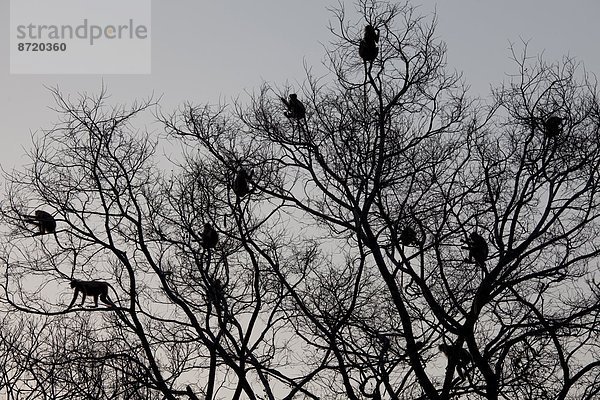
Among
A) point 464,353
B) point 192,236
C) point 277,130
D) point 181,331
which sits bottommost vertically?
point 464,353

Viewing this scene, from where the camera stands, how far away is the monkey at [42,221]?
1558 cm

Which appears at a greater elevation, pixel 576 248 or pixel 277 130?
pixel 277 130

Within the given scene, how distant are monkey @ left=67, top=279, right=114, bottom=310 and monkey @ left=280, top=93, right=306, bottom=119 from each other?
359 cm

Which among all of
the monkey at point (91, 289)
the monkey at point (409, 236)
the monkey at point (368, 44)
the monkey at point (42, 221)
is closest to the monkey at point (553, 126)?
the monkey at point (409, 236)

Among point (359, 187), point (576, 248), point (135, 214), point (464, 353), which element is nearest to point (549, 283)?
point (576, 248)

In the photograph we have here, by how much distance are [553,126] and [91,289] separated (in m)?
6.92

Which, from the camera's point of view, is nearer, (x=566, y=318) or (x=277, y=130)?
(x=566, y=318)

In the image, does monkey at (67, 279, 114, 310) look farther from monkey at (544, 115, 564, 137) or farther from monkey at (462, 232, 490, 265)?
monkey at (544, 115, 564, 137)

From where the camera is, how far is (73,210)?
16.1 m

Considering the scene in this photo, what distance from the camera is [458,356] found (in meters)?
14.8

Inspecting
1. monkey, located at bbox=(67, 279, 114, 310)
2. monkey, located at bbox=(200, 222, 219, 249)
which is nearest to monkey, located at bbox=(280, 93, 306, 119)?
monkey, located at bbox=(200, 222, 219, 249)

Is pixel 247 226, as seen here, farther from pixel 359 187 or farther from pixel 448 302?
pixel 448 302

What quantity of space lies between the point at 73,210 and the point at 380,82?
4859mm

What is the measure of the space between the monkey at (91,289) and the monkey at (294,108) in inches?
141
